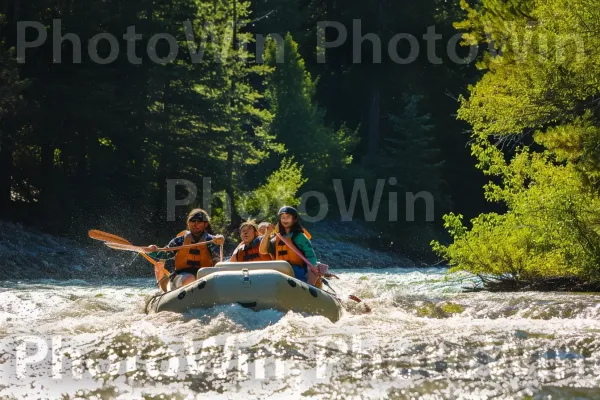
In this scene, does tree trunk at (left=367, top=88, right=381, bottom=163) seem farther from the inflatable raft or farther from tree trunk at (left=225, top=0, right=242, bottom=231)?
the inflatable raft

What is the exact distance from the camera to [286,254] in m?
13.7

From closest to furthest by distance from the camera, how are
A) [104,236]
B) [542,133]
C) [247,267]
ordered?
[247,267]
[104,236]
[542,133]

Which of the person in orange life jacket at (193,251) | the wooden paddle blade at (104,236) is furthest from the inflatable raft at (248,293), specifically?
the wooden paddle blade at (104,236)

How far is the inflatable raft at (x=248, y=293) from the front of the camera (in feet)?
36.6

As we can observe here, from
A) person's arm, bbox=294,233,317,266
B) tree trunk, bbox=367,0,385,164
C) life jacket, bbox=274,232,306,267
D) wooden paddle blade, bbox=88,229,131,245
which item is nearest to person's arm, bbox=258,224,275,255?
life jacket, bbox=274,232,306,267

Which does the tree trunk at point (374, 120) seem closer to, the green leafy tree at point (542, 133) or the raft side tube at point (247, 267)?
the green leafy tree at point (542, 133)

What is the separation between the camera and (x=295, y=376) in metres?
8.09

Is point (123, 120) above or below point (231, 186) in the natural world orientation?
above

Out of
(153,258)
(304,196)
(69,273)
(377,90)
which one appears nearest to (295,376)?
(153,258)

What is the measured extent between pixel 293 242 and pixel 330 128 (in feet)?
96.2

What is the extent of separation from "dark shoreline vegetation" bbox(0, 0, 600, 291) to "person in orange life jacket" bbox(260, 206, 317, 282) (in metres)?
3.25

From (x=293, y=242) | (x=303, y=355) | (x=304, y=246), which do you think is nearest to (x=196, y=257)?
(x=293, y=242)

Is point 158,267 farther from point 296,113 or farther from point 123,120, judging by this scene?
point 296,113

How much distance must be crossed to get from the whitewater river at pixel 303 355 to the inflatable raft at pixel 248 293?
0.61ft
